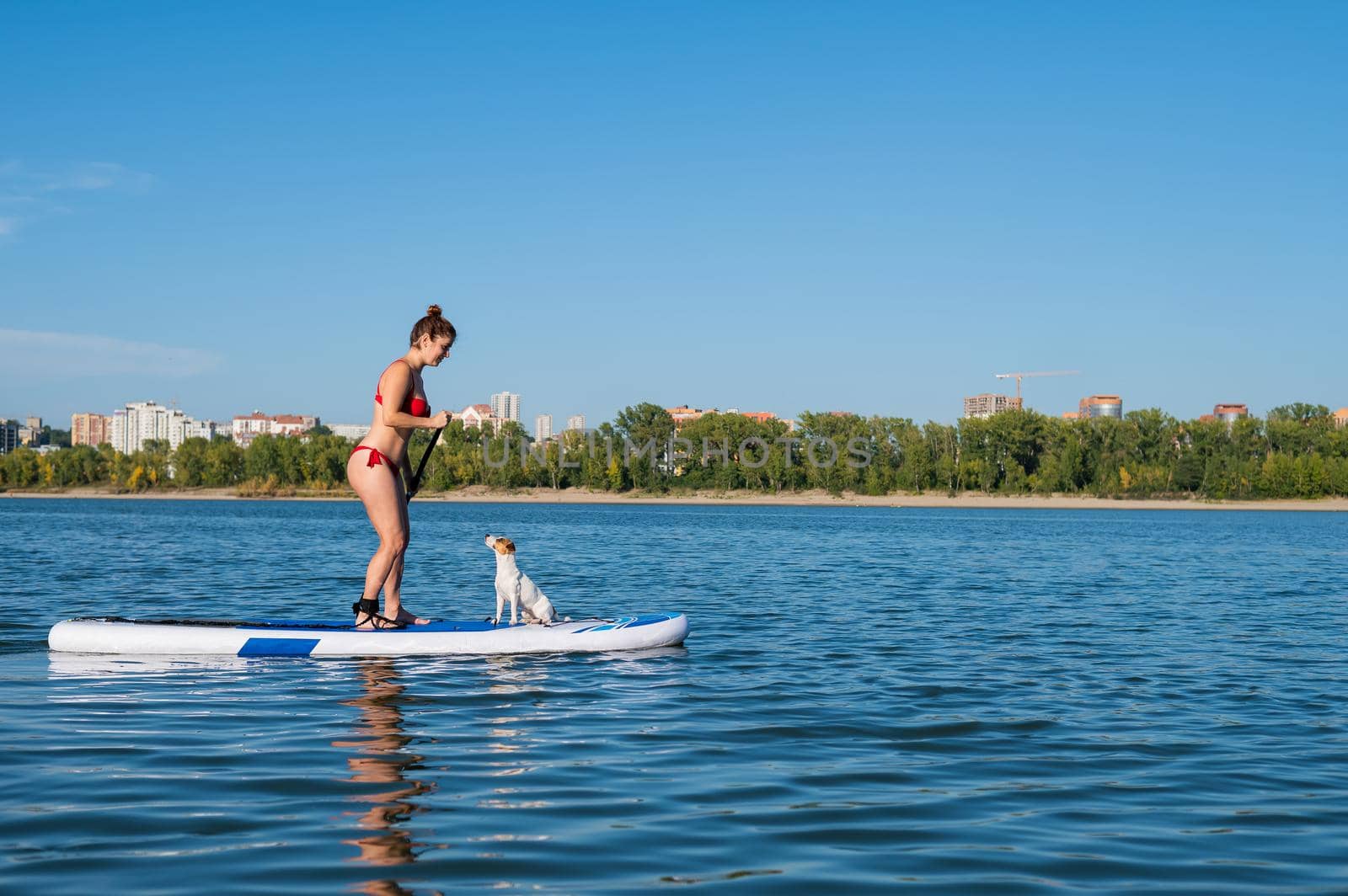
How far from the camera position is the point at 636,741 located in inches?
337

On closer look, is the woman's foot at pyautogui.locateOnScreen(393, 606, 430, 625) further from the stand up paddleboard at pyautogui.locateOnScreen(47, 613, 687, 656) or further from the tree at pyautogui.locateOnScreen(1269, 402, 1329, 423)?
the tree at pyautogui.locateOnScreen(1269, 402, 1329, 423)

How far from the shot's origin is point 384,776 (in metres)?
7.33

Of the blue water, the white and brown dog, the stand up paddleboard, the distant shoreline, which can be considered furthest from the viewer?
the distant shoreline

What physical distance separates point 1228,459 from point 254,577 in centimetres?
14765

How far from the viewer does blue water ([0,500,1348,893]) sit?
5621mm

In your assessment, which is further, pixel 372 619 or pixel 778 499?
pixel 778 499

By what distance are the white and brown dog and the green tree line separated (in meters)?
130

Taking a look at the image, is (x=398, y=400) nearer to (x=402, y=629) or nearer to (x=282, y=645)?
(x=402, y=629)

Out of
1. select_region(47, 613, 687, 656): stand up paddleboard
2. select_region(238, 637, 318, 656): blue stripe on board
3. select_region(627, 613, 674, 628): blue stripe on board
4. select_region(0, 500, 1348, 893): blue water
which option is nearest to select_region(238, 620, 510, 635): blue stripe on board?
select_region(47, 613, 687, 656): stand up paddleboard

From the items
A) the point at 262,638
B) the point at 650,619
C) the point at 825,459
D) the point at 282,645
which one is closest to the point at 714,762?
the point at 650,619

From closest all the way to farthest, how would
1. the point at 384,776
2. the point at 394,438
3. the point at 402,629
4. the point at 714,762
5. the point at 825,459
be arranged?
the point at 384,776, the point at 714,762, the point at 394,438, the point at 402,629, the point at 825,459

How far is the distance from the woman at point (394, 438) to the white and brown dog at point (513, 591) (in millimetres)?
1193

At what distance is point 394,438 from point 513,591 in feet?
7.70

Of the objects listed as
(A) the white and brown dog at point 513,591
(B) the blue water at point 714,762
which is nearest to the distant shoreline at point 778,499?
(B) the blue water at point 714,762
